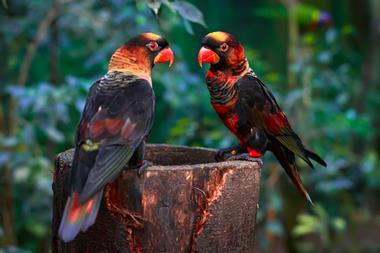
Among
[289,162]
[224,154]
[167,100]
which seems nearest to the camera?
[224,154]

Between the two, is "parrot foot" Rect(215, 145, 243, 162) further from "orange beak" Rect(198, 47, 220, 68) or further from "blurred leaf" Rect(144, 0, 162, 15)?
"blurred leaf" Rect(144, 0, 162, 15)

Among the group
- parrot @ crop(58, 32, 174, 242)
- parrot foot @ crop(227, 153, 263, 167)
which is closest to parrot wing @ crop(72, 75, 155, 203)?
parrot @ crop(58, 32, 174, 242)

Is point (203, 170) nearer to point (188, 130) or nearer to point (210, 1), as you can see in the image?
point (188, 130)

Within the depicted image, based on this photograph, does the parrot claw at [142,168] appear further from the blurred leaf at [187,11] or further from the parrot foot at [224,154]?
the blurred leaf at [187,11]

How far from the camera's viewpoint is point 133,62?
2.72 meters

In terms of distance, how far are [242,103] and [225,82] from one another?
0.11m

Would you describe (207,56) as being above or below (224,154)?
above

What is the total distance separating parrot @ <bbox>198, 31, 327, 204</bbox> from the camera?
2.87 m

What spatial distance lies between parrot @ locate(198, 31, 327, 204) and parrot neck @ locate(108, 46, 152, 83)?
24cm

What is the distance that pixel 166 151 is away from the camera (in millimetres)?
2904

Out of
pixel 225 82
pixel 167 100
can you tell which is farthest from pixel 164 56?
pixel 167 100

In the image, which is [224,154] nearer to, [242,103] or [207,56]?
[242,103]

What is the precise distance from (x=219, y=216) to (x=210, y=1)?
3793 mm

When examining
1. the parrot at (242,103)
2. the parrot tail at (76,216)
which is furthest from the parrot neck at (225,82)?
the parrot tail at (76,216)
